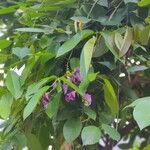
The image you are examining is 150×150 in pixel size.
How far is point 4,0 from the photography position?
111 cm

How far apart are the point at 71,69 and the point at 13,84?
0.31 ft

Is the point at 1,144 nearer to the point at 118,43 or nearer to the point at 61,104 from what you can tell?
the point at 61,104

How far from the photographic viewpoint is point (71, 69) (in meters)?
0.67

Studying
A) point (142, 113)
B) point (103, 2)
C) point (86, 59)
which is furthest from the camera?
point (103, 2)

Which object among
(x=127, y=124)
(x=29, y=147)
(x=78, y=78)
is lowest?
(x=127, y=124)

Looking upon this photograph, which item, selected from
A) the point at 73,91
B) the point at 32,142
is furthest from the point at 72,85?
the point at 32,142

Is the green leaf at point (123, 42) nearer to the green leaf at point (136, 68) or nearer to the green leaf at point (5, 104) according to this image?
the green leaf at point (136, 68)

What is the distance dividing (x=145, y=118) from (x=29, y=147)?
262 millimetres

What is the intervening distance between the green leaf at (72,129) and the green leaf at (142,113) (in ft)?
0.43

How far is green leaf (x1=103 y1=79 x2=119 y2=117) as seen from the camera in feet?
2.04

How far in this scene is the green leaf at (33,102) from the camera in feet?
1.89

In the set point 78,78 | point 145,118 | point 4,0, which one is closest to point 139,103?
point 145,118

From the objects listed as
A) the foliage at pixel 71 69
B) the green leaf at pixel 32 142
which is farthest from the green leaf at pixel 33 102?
the green leaf at pixel 32 142

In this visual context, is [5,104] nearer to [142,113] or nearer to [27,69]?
[27,69]
